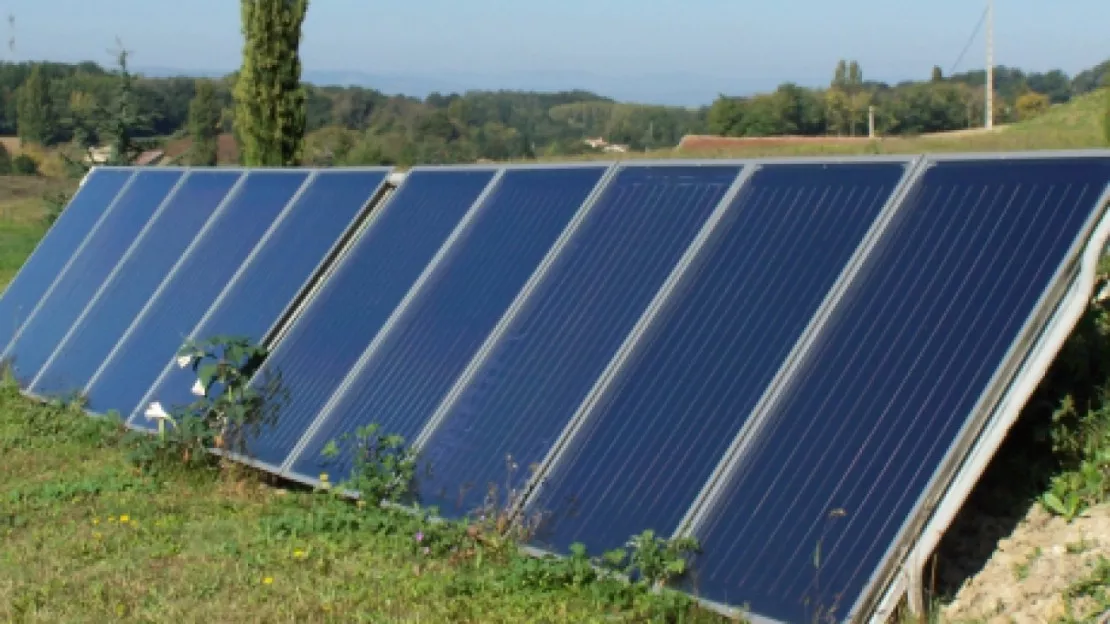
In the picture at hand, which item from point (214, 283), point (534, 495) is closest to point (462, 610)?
point (534, 495)

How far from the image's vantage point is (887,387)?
4.40m

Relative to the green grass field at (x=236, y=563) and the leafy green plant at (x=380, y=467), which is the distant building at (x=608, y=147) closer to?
the green grass field at (x=236, y=563)

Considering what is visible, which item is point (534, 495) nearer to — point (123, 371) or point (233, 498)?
point (233, 498)

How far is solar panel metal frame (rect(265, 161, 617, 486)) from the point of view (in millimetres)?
6148

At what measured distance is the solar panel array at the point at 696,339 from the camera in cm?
423

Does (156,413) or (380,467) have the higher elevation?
(380,467)

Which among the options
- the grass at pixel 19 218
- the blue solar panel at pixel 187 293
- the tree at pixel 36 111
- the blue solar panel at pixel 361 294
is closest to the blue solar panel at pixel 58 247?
the blue solar panel at pixel 187 293

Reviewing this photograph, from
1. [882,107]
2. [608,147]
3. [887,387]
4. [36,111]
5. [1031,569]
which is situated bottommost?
[36,111]

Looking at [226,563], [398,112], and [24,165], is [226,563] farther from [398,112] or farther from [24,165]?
[398,112]

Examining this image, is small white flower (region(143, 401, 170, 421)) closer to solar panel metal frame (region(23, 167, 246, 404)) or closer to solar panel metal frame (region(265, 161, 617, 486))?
solar panel metal frame (region(265, 161, 617, 486))

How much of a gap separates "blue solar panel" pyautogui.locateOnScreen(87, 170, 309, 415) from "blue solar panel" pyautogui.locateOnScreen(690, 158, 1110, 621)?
4.71 m

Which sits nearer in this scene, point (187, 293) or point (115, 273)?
point (187, 293)

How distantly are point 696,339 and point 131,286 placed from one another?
5.67m

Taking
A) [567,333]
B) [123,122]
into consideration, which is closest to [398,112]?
[123,122]
